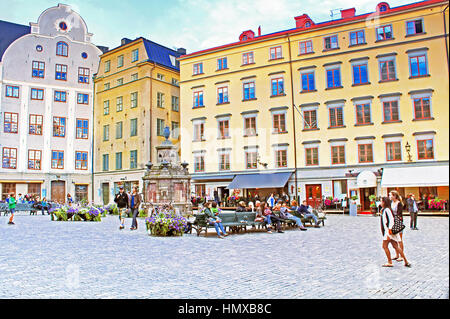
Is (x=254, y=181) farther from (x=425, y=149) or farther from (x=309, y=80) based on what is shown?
(x=425, y=149)

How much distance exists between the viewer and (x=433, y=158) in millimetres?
2145

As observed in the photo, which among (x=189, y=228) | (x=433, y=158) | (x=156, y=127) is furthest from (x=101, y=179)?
(x=433, y=158)

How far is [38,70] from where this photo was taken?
158 inches

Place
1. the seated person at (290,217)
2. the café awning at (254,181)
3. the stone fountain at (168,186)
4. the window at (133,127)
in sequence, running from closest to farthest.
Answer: the seated person at (290,217), the stone fountain at (168,186), the café awning at (254,181), the window at (133,127)

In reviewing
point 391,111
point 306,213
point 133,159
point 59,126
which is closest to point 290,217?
point 306,213

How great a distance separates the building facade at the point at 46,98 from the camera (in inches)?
138

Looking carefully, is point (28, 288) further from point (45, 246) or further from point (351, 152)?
point (45, 246)

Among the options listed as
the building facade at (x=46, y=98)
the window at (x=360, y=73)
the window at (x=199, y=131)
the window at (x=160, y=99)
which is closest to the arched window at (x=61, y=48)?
the building facade at (x=46, y=98)

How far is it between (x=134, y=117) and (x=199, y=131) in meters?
7.59

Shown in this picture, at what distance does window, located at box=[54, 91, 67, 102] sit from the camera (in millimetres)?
4239

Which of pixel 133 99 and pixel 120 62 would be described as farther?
pixel 133 99

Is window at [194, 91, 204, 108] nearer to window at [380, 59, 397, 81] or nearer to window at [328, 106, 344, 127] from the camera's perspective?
window at [328, 106, 344, 127]

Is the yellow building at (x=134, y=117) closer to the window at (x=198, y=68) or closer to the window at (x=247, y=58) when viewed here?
the window at (x=198, y=68)

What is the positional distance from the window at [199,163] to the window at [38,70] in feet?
92.6
